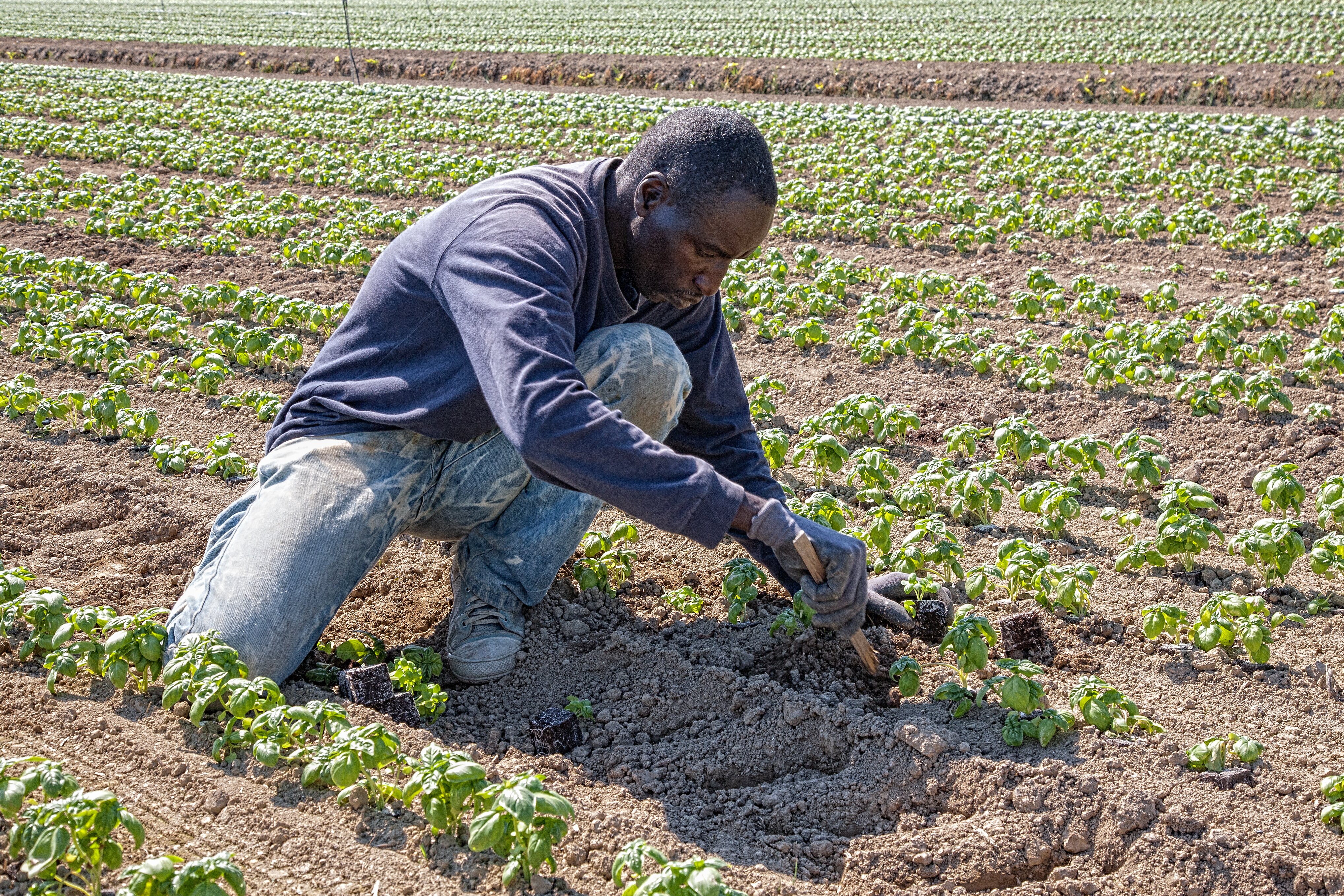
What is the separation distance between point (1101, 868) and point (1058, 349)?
441 centimetres

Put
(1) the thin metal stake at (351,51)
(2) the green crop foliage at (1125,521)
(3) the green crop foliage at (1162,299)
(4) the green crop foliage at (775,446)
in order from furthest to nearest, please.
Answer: (1) the thin metal stake at (351,51)
(3) the green crop foliage at (1162,299)
(4) the green crop foliage at (775,446)
(2) the green crop foliage at (1125,521)

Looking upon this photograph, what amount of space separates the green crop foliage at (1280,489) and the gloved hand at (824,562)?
6.94 feet

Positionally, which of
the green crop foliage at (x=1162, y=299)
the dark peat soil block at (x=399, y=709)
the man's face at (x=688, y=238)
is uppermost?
the man's face at (x=688, y=238)

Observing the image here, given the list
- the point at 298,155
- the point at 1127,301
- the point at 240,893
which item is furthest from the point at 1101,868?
the point at 298,155

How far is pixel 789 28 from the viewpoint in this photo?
30719 millimetres

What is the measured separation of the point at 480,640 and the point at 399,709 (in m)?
0.37

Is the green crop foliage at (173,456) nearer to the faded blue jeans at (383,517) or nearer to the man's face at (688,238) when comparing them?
the faded blue jeans at (383,517)

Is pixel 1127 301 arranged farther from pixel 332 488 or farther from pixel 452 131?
pixel 452 131

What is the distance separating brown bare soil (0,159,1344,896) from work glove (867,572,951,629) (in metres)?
0.07

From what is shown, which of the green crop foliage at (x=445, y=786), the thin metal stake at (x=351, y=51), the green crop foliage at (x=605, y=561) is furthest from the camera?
the thin metal stake at (x=351, y=51)

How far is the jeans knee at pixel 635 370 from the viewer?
3420 millimetres

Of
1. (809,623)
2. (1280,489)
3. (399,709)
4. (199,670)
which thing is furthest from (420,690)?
(1280,489)

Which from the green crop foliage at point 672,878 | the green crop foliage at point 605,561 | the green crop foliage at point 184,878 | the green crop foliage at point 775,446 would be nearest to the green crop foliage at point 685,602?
the green crop foliage at point 605,561

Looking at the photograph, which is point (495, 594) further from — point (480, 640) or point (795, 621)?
point (795, 621)
